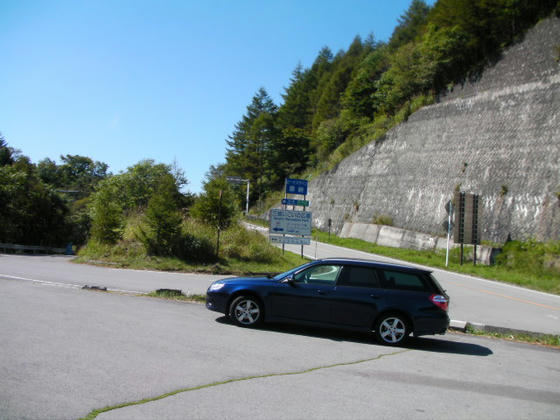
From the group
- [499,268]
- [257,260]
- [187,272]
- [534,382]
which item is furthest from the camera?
[499,268]

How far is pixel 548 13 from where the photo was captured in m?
32.2

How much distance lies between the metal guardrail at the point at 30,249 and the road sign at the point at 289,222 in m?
19.9

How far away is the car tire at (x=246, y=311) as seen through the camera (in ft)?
27.9

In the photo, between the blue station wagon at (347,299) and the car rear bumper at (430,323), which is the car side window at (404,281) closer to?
the blue station wagon at (347,299)

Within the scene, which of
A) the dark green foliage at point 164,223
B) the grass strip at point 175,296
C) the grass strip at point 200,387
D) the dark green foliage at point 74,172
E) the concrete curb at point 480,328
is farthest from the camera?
the dark green foliage at point 74,172

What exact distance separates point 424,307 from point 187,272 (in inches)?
470

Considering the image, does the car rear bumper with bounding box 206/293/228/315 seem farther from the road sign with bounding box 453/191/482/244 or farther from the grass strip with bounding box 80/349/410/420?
the road sign with bounding box 453/191/482/244

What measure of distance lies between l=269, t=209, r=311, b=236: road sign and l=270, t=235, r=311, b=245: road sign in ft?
0.78

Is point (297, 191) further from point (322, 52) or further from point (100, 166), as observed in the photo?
point (100, 166)

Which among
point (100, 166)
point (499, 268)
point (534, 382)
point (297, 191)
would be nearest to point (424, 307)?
point (534, 382)

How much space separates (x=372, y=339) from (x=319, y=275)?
5.25 feet

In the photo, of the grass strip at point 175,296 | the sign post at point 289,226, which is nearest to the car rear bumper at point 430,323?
the grass strip at point 175,296

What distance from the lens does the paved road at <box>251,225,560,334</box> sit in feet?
35.7

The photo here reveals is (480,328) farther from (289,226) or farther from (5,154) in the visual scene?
(5,154)
